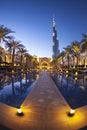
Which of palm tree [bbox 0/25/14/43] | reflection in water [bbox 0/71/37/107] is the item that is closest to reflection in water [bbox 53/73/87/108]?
reflection in water [bbox 0/71/37/107]

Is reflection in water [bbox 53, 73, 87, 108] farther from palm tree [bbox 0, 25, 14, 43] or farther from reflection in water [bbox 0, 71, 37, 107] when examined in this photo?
palm tree [bbox 0, 25, 14, 43]

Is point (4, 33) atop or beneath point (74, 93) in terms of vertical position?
atop

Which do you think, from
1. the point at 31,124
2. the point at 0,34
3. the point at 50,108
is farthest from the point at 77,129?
the point at 0,34

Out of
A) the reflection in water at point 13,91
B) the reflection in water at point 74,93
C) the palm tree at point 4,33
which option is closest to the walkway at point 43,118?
the reflection in water at point 13,91

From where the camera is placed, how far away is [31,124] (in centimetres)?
536

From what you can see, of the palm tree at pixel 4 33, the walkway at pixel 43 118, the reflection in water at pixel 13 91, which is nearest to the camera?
the walkway at pixel 43 118

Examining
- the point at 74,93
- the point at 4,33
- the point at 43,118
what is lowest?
the point at 43,118

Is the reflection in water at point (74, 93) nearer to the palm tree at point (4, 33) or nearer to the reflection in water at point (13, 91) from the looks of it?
the reflection in water at point (13, 91)

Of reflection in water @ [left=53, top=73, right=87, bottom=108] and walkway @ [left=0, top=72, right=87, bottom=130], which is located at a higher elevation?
reflection in water @ [left=53, top=73, right=87, bottom=108]

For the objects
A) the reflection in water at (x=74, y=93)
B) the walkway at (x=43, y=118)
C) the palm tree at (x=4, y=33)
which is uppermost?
the palm tree at (x=4, y=33)

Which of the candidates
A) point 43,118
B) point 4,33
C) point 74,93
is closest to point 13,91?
point 74,93

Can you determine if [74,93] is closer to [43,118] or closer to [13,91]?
[13,91]

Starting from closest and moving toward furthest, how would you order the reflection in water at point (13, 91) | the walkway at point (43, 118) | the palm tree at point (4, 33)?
the walkway at point (43, 118) < the reflection in water at point (13, 91) < the palm tree at point (4, 33)

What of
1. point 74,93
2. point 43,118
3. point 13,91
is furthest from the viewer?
point 13,91
